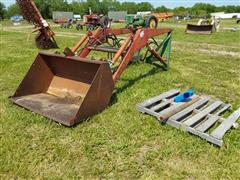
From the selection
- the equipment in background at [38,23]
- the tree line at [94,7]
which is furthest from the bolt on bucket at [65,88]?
the tree line at [94,7]

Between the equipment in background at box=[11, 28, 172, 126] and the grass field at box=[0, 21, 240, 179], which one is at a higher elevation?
the equipment in background at box=[11, 28, 172, 126]

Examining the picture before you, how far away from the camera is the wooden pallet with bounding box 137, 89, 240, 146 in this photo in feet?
10.0

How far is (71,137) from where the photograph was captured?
119 inches

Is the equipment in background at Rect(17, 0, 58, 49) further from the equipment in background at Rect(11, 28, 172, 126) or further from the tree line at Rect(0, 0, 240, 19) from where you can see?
the tree line at Rect(0, 0, 240, 19)

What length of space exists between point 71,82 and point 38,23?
6.69 meters

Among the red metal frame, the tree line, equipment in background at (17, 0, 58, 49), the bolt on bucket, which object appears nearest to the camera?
the bolt on bucket

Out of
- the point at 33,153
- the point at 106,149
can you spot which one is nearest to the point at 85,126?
the point at 106,149

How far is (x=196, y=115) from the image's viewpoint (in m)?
3.43

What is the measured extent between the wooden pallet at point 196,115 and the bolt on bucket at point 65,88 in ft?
2.33

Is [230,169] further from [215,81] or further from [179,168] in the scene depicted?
[215,81]

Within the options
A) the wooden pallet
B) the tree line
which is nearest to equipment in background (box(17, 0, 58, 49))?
the wooden pallet

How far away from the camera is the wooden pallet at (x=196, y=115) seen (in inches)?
120

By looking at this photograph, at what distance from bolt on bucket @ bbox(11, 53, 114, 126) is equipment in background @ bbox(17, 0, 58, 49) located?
623 centimetres

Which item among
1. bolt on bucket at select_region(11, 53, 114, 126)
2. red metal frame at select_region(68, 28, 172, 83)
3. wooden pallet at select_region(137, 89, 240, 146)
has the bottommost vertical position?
wooden pallet at select_region(137, 89, 240, 146)
